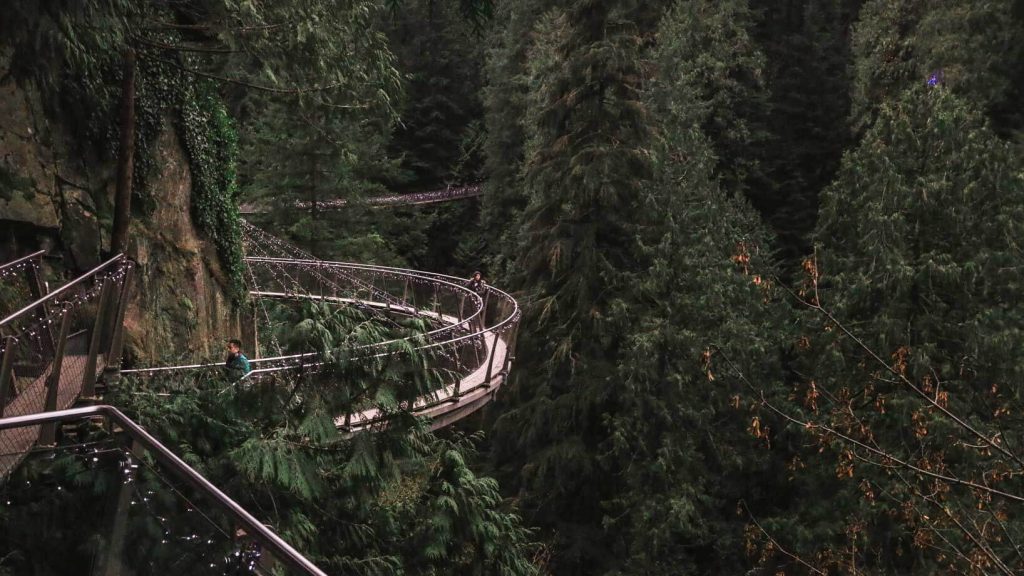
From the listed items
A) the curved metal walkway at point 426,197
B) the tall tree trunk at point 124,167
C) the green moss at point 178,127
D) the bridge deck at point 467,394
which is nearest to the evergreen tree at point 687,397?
the bridge deck at point 467,394

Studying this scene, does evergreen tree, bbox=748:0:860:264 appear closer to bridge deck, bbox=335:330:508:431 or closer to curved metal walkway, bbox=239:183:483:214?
curved metal walkway, bbox=239:183:483:214

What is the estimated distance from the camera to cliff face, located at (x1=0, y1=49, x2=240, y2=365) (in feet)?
28.2

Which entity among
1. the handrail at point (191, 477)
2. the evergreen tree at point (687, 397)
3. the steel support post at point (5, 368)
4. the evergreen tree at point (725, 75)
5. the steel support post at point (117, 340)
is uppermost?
the evergreen tree at point (725, 75)

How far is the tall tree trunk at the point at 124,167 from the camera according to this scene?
9.62 metres

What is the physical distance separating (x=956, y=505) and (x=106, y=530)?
48.1 ft

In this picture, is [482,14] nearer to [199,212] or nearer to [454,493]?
[454,493]

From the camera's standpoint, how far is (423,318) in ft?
24.1

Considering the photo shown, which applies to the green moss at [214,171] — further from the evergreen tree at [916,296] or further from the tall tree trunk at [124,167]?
the evergreen tree at [916,296]

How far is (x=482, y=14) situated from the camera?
24.3ft

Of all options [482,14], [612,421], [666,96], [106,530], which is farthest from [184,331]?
[666,96]

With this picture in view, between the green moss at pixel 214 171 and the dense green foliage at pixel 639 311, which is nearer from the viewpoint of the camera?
the dense green foliage at pixel 639 311

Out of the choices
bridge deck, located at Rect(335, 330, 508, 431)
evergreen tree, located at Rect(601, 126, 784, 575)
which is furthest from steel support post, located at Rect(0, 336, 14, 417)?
evergreen tree, located at Rect(601, 126, 784, 575)

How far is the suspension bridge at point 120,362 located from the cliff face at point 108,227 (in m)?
1.01

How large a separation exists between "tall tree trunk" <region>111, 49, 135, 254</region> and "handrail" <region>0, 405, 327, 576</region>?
7.69 meters
